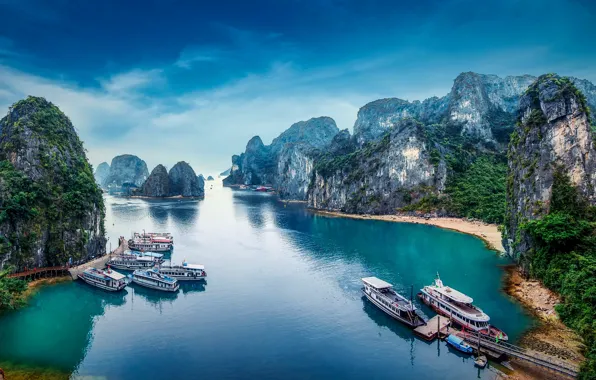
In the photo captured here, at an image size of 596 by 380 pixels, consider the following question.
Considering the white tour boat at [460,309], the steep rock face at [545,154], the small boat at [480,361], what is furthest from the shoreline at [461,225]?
the small boat at [480,361]

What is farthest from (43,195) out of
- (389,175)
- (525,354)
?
(389,175)

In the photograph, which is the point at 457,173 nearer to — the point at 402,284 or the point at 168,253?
the point at 402,284

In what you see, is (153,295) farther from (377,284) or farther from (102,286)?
(377,284)

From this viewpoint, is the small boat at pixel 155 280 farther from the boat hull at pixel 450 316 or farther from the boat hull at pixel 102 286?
the boat hull at pixel 450 316

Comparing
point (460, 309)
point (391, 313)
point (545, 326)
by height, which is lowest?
point (545, 326)

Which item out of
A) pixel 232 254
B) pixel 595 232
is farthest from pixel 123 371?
pixel 595 232
